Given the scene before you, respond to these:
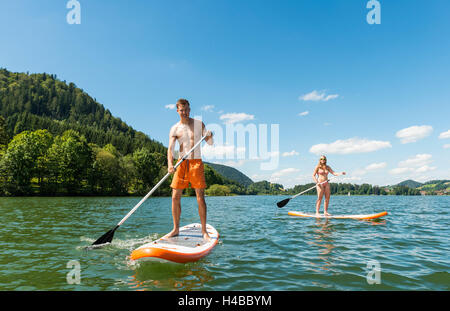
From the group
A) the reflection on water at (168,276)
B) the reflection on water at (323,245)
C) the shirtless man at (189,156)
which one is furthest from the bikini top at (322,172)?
the reflection on water at (168,276)

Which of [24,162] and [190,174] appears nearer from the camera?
[190,174]

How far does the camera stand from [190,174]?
718 cm

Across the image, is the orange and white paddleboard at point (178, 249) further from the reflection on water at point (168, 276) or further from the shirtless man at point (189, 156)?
the shirtless man at point (189, 156)

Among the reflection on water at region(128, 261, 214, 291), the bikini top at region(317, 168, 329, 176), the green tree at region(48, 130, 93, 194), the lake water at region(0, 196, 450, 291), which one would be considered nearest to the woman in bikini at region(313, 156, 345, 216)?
the bikini top at region(317, 168, 329, 176)

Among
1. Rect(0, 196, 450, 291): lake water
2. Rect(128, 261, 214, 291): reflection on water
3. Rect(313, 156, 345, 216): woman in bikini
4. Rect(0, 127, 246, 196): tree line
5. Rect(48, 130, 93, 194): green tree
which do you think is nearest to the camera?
Rect(128, 261, 214, 291): reflection on water

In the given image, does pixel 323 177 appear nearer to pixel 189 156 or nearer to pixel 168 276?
pixel 189 156

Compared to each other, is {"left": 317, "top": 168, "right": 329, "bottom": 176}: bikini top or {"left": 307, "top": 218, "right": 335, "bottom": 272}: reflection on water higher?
{"left": 317, "top": 168, "right": 329, "bottom": 176}: bikini top

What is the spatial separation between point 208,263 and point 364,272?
3491 mm

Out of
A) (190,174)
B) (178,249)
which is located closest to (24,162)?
(190,174)

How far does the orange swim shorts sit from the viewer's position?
23.4 ft

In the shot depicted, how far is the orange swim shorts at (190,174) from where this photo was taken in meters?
7.12

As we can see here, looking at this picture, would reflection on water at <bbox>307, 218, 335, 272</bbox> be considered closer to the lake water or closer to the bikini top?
the lake water

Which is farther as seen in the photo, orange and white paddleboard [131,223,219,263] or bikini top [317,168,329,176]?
bikini top [317,168,329,176]

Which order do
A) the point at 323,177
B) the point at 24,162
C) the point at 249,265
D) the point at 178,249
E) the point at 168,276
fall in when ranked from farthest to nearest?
1. the point at 24,162
2. the point at 323,177
3. the point at 249,265
4. the point at 178,249
5. the point at 168,276
